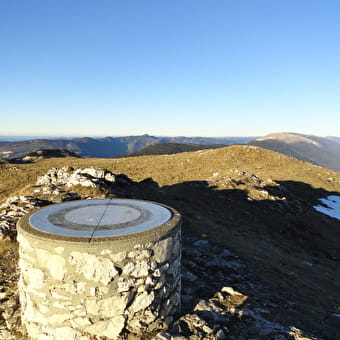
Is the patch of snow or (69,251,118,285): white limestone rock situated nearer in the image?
(69,251,118,285): white limestone rock

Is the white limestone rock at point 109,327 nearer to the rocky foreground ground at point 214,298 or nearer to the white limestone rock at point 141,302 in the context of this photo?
the white limestone rock at point 141,302

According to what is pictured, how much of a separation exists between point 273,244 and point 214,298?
1057 centimetres

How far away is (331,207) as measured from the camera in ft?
108

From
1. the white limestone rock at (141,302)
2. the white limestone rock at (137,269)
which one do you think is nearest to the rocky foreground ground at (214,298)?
the white limestone rock at (141,302)

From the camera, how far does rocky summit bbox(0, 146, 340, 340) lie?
8172 millimetres

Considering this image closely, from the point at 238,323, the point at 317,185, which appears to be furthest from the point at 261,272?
the point at 317,185

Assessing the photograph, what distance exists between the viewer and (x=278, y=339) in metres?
7.46

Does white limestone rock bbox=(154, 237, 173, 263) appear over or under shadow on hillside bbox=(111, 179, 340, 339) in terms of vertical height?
over

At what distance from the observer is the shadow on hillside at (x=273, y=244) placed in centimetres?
999

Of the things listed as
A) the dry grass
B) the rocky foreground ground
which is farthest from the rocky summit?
the dry grass

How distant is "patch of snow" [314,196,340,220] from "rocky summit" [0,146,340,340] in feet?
3.56

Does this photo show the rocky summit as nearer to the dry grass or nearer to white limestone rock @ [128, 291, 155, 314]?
white limestone rock @ [128, 291, 155, 314]

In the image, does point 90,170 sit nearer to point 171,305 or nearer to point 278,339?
point 171,305

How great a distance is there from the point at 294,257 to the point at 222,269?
7480mm
